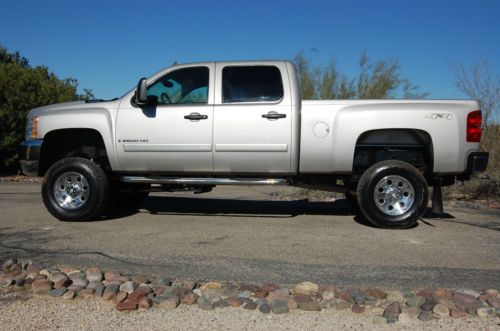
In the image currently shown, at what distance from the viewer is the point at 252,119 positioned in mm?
6422

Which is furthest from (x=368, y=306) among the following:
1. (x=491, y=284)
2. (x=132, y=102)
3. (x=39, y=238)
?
(x=132, y=102)

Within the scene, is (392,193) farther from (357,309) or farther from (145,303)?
(145,303)

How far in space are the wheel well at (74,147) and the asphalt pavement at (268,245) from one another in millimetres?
834

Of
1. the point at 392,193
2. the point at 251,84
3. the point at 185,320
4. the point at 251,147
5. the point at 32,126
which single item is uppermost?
the point at 251,84

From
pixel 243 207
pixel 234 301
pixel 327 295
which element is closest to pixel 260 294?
pixel 234 301

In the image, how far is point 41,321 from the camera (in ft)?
10.8

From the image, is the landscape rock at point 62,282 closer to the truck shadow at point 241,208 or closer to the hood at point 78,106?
the truck shadow at point 241,208

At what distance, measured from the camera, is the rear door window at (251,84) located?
6574 mm

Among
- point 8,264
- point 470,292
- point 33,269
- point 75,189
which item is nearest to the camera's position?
point 470,292

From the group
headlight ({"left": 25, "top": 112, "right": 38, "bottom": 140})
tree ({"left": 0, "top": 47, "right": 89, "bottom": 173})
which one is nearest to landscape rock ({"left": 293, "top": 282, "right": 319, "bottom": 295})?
headlight ({"left": 25, "top": 112, "right": 38, "bottom": 140})

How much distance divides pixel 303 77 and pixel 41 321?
569 inches

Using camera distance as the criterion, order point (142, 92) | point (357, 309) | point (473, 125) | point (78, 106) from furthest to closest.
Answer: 1. point (78, 106)
2. point (142, 92)
3. point (473, 125)
4. point (357, 309)

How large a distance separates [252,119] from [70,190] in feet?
8.82

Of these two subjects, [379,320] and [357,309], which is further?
[357,309]
